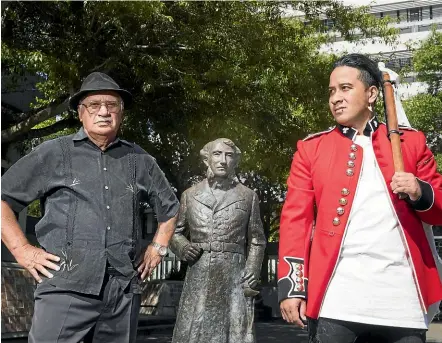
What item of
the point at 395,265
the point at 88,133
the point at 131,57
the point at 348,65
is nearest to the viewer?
the point at 395,265

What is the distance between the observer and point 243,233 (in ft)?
21.0

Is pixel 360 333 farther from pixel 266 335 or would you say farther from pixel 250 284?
pixel 266 335

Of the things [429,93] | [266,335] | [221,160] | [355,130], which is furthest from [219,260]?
[429,93]

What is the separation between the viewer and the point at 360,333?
307 centimetres

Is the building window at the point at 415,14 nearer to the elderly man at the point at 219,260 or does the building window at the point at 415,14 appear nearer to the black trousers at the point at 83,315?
the elderly man at the point at 219,260

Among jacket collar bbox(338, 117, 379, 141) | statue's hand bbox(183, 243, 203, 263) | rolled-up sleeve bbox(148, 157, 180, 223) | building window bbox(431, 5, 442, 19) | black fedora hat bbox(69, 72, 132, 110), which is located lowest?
statue's hand bbox(183, 243, 203, 263)

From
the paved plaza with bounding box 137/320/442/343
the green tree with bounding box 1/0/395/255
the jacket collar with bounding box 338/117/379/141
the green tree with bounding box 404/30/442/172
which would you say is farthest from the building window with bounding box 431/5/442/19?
the jacket collar with bounding box 338/117/379/141

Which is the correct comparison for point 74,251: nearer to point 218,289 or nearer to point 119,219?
point 119,219

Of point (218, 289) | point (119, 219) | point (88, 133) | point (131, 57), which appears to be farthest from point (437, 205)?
point (131, 57)

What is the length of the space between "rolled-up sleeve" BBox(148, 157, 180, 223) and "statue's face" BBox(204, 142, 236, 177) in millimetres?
2640

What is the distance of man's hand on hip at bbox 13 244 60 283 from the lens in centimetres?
345

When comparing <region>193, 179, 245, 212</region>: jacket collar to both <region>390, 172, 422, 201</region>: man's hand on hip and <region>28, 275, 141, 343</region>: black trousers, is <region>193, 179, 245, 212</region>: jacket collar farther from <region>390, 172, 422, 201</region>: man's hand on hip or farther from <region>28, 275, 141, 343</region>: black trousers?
<region>390, 172, 422, 201</region>: man's hand on hip

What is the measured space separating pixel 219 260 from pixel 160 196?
2.49 metres

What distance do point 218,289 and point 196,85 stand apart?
6.60m
